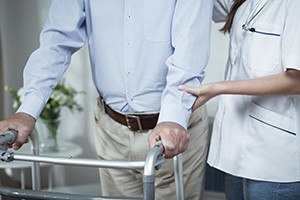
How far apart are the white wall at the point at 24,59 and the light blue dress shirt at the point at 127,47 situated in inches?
55.7

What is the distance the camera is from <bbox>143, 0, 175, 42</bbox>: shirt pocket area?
1312 millimetres

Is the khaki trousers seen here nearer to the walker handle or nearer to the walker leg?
the walker leg

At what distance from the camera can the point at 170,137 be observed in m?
1.03

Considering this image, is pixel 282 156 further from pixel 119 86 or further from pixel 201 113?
pixel 119 86

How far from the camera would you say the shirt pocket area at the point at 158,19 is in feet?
4.30

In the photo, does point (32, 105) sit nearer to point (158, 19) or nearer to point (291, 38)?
point (158, 19)

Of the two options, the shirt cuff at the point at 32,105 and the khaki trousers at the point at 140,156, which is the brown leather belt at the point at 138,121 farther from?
the shirt cuff at the point at 32,105

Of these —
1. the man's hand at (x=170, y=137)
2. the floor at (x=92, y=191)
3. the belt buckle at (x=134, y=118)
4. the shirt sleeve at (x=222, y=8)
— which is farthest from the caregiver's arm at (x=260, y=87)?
the floor at (x=92, y=191)

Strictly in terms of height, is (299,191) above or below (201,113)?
below

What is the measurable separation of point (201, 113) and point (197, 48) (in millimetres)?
365

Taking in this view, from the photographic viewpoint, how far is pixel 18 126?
121 cm

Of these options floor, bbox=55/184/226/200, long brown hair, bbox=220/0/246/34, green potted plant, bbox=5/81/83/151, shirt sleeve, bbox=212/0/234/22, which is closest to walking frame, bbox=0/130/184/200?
long brown hair, bbox=220/0/246/34

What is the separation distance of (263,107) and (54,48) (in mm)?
611

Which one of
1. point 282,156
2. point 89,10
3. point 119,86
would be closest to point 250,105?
point 282,156
